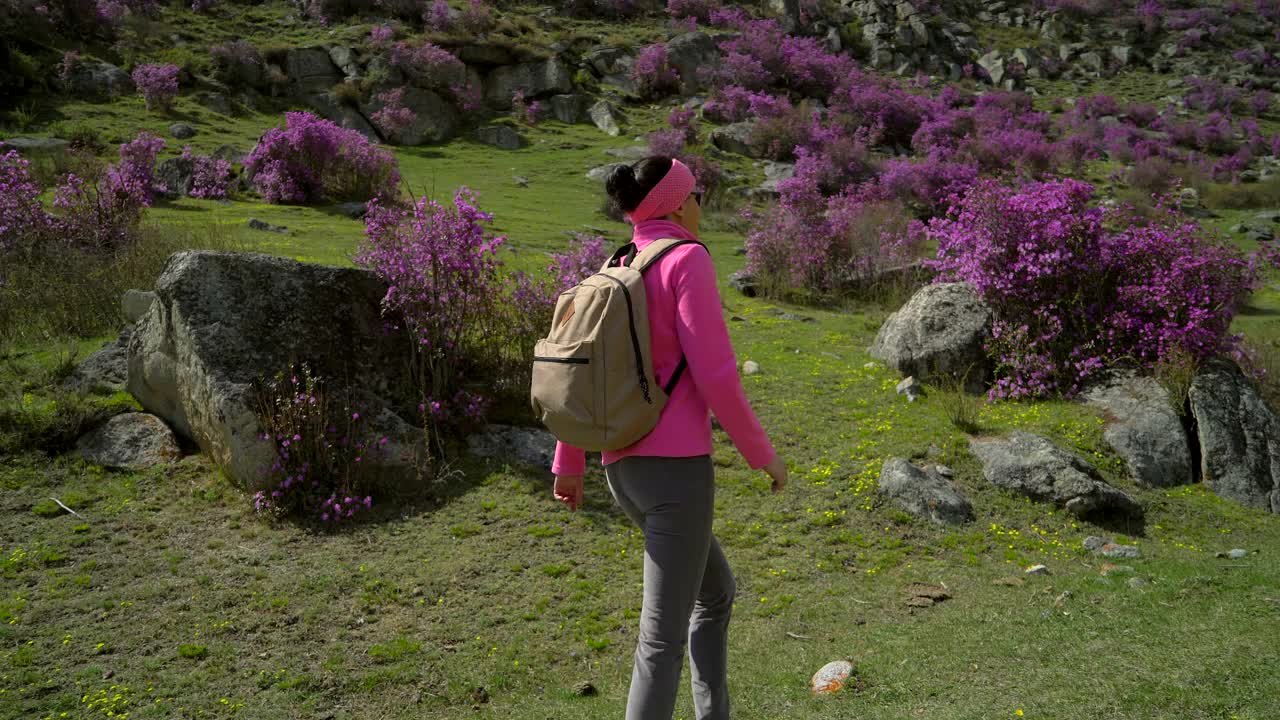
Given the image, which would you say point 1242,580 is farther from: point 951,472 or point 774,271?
point 774,271

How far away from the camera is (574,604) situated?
5539 mm

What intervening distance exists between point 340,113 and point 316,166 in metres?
15.0

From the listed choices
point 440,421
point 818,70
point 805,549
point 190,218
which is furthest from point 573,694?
point 818,70

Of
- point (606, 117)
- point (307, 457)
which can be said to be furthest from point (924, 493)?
point (606, 117)

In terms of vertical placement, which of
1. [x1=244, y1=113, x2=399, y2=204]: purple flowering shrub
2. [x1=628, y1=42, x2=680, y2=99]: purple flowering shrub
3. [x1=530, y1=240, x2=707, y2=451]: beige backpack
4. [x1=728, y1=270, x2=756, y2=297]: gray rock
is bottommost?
[x1=728, y1=270, x2=756, y2=297]: gray rock

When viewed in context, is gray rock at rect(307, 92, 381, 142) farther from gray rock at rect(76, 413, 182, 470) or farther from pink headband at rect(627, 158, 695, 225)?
pink headband at rect(627, 158, 695, 225)

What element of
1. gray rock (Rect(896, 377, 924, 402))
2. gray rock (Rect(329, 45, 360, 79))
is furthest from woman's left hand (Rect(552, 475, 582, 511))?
gray rock (Rect(329, 45, 360, 79))

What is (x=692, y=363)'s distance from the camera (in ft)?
8.94

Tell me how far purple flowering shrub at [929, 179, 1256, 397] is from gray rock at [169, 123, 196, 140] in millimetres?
24994

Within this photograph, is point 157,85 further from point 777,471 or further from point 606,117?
point 777,471

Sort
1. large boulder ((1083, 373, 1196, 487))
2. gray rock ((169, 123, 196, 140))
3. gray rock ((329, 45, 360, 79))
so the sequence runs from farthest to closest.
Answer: gray rock ((329, 45, 360, 79))
gray rock ((169, 123, 196, 140))
large boulder ((1083, 373, 1196, 487))

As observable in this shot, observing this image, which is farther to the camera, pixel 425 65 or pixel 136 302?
pixel 425 65

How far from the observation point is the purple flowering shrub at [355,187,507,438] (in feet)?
25.4

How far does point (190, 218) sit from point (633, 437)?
16.4 metres
